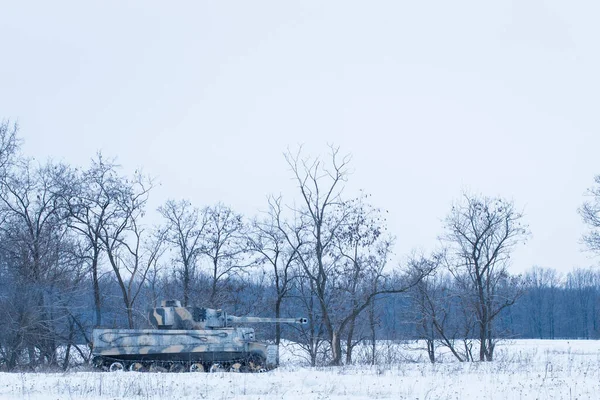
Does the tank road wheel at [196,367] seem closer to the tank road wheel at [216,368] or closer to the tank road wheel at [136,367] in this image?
the tank road wheel at [216,368]

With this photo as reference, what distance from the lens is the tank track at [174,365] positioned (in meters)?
24.0

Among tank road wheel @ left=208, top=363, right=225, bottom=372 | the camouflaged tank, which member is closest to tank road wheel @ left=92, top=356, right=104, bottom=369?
the camouflaged tank

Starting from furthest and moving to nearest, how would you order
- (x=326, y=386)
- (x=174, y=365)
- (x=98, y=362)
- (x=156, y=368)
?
(x=98, y=362), (x=174, y=365), (x=156, y=368), (x=326, y=386)

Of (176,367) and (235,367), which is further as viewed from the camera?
(235,367)

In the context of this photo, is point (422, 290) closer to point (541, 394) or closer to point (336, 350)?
point (336, 350)

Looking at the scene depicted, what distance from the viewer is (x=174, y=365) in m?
24.2

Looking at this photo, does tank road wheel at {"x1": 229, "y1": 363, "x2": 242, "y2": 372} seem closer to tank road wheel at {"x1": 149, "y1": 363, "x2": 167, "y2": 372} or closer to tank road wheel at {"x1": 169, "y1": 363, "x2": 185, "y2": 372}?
tank road wheel at {"x1": 169, "y1": 363, "x2": 185, "y2": 372}

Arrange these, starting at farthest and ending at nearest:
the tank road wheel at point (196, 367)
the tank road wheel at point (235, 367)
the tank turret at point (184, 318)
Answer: the tank turret at point (184, 318)
the tank road wheel at point (235, 367)
the tank road wheel at point (196, 367)

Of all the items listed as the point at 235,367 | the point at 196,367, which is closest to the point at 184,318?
the point at 196,367

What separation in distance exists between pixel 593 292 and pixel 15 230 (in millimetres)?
98195

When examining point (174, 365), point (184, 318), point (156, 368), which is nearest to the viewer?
point (156, 368)

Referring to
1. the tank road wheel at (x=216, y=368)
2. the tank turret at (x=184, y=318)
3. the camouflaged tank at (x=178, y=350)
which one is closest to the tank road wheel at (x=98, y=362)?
the camouflaged tank at (x=178, y=350)

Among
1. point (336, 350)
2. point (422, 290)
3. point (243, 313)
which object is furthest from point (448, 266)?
point (243, 313)

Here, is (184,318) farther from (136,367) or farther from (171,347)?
(136,367)
